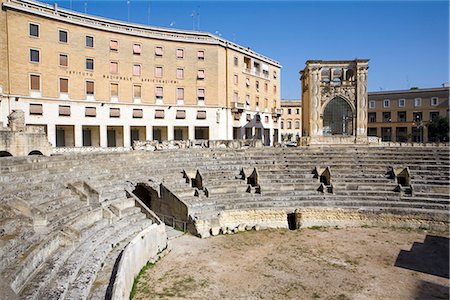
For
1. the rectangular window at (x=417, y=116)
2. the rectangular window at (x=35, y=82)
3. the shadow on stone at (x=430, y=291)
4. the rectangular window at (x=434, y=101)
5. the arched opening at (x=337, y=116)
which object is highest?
the rectangular window at (x=434, y=101)

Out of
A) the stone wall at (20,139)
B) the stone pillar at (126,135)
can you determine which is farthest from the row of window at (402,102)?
the stone wall at (20,139)

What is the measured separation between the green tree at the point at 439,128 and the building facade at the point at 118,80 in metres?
28.4

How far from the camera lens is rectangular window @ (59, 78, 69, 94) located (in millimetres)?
30422

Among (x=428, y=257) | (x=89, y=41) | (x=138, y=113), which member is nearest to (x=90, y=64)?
(x=89, y=41)

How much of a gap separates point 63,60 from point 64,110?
462 cm

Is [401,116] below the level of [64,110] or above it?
above

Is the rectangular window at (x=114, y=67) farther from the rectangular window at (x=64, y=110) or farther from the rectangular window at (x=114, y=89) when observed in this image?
the rectangular window at (x=64, y=110)

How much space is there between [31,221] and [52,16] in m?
25.7

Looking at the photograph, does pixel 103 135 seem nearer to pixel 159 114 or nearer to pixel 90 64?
pixel 159 114

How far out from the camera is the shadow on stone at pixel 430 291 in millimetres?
10734

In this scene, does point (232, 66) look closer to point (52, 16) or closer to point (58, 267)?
point (52, 16)

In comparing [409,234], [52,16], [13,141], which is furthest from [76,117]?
[409,234]

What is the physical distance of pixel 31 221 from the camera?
10.0 metres

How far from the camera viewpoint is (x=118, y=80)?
33750 mm
